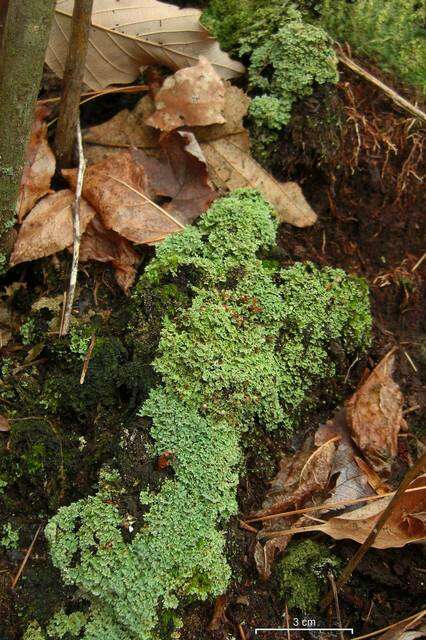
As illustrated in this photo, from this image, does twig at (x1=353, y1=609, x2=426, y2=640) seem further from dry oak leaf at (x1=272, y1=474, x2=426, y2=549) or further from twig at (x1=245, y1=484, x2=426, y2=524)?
twig at (x1=245, y1=484, x2=426, y2=524)

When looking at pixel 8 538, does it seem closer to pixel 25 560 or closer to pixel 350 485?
pixel 25 560

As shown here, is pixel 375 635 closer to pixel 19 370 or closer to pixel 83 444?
pixel 83 444

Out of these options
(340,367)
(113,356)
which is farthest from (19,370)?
(340,367)

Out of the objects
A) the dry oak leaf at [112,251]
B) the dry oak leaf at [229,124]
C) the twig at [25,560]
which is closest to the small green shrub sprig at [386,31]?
the dry oak leaf at [229,124]

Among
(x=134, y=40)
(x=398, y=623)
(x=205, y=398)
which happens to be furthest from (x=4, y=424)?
(x=134, y=40)

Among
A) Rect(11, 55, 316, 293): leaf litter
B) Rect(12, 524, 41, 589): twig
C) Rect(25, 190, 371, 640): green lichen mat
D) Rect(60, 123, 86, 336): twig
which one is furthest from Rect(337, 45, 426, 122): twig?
Rect(12, 524, 41, 589): twig

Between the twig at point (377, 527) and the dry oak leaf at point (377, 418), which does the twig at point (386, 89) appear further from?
the twig at point (377, 527)
